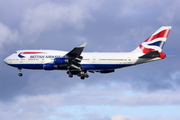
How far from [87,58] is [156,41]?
1467cm

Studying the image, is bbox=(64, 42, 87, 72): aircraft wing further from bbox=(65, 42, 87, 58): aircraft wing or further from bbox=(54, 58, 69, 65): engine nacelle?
bbox=(54, 58, 69, 65): engine nacelle

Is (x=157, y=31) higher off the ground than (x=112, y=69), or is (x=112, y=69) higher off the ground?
(x=157, y=31)

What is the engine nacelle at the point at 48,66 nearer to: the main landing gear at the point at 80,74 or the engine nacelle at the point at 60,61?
the engine nacelle at the point at 60,61

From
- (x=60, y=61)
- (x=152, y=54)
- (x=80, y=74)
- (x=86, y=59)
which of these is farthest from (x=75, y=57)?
(x=152, y=54)

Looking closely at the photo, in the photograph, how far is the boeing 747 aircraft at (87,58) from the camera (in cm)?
8019

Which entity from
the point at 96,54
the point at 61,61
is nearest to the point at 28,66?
the point at 61,61

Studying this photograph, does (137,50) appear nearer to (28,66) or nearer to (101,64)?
(101,64)

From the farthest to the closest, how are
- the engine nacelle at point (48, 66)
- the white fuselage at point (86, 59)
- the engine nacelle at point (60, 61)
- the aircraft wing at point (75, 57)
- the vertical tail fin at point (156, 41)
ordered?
the vertical tail fin at point (156, 41) → the engine nacelle at point (48, 66) → the white fuselage at point (86, 59) → the engine nacelle at point (60, 61) → the aircraft wing at point (75, 57)

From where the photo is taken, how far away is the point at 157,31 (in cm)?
8438

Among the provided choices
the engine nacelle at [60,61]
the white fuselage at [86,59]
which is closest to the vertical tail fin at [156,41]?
the white fuselage at [86,59]

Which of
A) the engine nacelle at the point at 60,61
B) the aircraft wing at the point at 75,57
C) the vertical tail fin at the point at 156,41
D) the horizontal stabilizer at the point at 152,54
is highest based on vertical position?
the vertical tail fin at the point at 156,41

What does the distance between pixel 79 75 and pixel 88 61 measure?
3950 millimetres

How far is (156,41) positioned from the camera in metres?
83.7

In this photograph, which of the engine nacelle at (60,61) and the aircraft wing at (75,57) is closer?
the aircraft wing at (75,57)
